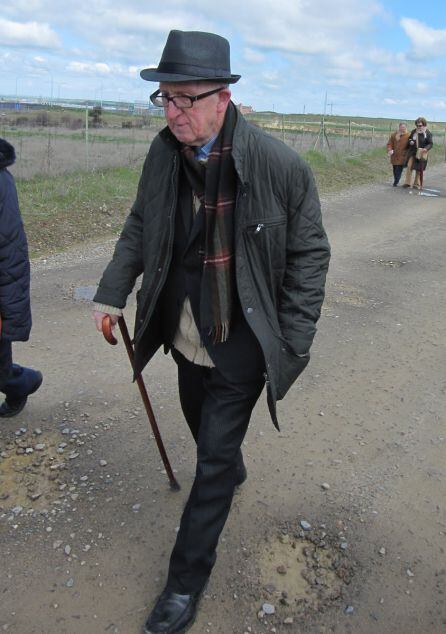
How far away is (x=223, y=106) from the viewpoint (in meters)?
2.12

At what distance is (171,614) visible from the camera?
231 centimetres

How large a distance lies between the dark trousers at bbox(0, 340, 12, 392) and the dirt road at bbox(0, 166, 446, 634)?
1.33 feet

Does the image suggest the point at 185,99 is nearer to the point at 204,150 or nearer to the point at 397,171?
the point at 204,150

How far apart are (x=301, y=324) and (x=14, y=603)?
1.68 m

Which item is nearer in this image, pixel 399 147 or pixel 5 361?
pixel 5 361

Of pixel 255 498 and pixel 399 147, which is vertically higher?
pixel 399 147

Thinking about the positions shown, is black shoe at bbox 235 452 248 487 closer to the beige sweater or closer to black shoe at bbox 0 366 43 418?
the beige sweater

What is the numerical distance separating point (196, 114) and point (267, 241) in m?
0.52

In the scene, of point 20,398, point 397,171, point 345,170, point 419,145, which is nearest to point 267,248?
point 20,398

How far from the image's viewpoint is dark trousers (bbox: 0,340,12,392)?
10.3ft

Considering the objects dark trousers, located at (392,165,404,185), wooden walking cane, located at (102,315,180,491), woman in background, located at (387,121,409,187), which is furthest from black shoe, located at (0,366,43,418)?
dark trousers, located at (392,165,404,185)

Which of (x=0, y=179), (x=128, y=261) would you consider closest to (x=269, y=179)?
(x=128, y=261)

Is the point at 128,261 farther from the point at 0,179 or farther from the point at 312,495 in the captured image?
the point at 312,495

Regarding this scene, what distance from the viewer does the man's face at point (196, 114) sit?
2041 millimetres
